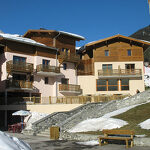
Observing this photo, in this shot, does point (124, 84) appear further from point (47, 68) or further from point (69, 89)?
point (47, 68)

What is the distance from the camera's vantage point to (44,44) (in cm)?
3406

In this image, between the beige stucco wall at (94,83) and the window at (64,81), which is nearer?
the window at (64,81)

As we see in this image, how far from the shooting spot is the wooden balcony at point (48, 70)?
30413 mm

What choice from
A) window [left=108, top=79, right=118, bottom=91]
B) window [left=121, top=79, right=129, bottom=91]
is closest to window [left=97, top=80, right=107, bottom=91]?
window [left=108, top=79, right=118, bottom=91]

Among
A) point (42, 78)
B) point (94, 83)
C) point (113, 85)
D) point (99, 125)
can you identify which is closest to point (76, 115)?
point (99, 125)

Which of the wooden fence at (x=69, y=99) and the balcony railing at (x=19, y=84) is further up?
the balcony railing at (x=19, y=84)

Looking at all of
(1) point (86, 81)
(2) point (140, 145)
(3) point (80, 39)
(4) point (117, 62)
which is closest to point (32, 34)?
(3) point (80, 39)

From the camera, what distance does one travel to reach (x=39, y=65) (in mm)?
30672

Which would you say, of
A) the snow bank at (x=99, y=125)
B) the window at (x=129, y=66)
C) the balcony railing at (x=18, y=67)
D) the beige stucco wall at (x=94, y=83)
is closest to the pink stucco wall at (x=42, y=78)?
the balcony railing at (x=18, y=67)

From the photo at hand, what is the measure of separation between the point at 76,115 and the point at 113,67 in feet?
60.9

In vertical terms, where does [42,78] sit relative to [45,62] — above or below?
below

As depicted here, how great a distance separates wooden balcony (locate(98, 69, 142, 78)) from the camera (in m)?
35.1

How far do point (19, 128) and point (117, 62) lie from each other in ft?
66.8

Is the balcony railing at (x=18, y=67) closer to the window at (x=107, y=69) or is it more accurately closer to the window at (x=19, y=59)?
the window at (x=19, y=59)
